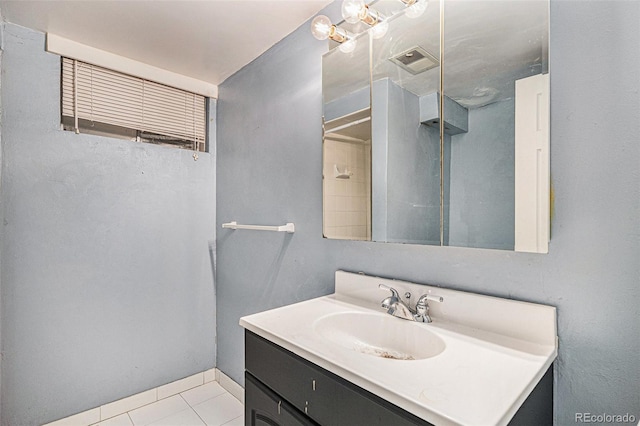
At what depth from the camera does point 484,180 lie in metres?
0.99

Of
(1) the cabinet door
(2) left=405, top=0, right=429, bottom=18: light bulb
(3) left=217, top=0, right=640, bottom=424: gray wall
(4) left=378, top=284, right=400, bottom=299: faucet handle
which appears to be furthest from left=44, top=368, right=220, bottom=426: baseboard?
(2) left=405, top=0, right=429, bottom=18: light bulb

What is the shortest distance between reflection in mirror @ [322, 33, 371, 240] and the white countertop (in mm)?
348

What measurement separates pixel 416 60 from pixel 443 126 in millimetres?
271

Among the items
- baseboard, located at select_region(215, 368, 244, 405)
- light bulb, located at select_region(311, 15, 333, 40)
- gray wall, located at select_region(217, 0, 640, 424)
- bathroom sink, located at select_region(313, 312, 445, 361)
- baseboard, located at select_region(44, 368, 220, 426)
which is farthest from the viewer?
baseboard, located at select_region(215, 368, 244, 405)

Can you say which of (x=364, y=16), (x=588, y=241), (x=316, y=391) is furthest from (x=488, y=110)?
(x=316, y=391)

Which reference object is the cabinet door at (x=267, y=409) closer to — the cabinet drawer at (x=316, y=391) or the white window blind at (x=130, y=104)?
the cabinet drawer at (x=316, y=391)

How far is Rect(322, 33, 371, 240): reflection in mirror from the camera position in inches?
52.4

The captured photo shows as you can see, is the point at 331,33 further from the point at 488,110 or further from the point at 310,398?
the point at 310,398

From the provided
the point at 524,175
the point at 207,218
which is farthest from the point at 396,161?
the point at 207,218

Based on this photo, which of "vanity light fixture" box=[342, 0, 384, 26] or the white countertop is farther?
"vanity light fixture" box=[342, 0, 384, 26]

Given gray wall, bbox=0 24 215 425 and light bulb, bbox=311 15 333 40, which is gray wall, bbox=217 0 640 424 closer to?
light bulb, bbox=311 15 333 40

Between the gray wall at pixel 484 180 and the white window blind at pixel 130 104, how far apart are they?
6.04 feet

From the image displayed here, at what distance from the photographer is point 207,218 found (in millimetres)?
2332

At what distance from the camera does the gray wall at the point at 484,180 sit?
3.07 ft
